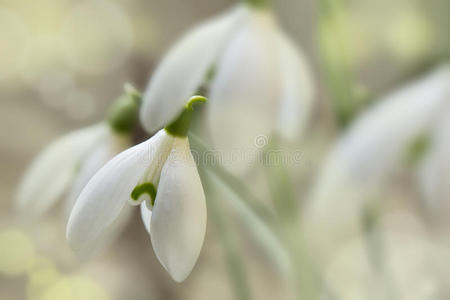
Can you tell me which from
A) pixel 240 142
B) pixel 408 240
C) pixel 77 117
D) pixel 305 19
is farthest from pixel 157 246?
pixel 305 19

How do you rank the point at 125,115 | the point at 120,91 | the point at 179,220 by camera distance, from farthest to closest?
the point at 120,91, the point at 125,115, the point at 179,220

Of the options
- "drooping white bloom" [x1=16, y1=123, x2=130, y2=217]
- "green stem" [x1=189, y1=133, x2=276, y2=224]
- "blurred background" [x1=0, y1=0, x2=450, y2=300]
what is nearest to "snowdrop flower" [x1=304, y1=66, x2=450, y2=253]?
"green stem" [x1=189, y1=133, x2=276, y2=224]

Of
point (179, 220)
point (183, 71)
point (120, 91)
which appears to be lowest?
point (179, 220)

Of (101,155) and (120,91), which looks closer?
(101,155)

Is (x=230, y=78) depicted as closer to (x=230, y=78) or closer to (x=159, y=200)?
(x=230, y=78)

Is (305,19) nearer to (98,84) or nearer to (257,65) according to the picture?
(98,84)

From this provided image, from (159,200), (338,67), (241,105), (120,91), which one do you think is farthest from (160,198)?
(120,91)

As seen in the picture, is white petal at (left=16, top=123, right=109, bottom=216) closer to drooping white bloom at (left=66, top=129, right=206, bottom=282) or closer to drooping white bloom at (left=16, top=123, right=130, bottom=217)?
drooping white bloom at (left=16, top=123, right=130, bottom=217)
